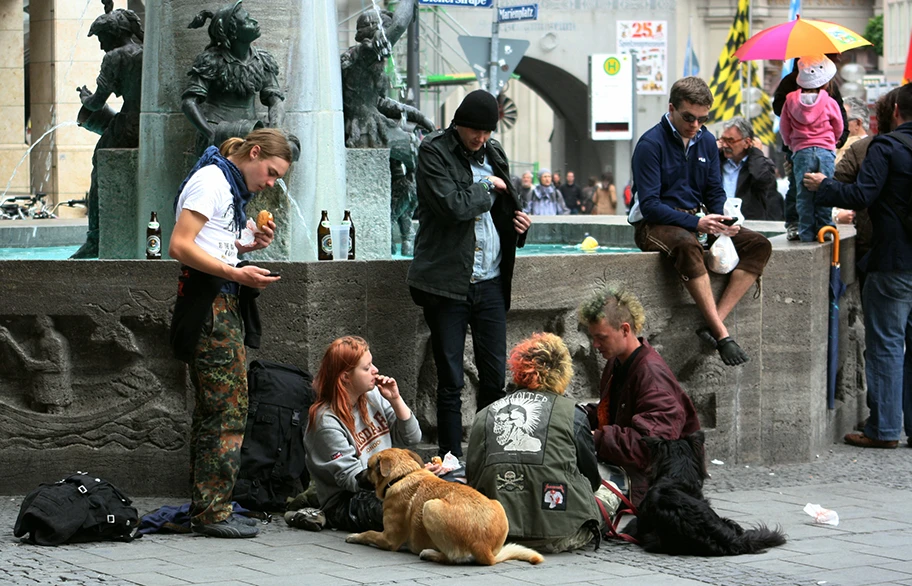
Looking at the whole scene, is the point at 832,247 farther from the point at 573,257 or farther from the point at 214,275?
the point at 214,275

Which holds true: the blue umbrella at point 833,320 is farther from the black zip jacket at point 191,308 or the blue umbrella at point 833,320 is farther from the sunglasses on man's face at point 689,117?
the black zip jacket at point 191,308

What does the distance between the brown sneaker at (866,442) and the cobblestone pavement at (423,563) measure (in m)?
2.09

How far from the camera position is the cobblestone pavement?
21.0ft

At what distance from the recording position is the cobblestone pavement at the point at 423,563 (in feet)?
21.0

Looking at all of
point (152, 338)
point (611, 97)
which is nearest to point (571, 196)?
point (611, 97)

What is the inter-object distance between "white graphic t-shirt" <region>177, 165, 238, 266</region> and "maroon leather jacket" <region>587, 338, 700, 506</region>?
74.5 inches

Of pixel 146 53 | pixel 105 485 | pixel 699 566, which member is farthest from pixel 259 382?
pixel 146 53

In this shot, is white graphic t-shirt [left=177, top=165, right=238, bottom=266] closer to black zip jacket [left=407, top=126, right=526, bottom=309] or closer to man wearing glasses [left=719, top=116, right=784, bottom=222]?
black zip jacket [left=407, top=126, right=526, bottom=309]

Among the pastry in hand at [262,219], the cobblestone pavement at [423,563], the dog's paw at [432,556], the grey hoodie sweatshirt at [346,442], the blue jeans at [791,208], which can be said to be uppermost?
the blue jeans at [791,208]

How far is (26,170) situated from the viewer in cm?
2742

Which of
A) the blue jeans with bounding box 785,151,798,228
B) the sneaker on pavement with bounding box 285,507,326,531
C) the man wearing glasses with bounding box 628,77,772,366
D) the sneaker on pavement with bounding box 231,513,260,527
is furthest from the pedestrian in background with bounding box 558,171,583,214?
the sneaker on pavement with bounding box 231,513,260,527

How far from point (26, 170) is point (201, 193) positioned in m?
21.6

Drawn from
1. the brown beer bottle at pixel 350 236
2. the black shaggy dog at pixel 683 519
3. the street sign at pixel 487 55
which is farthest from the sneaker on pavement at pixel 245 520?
the street sign at pixel 487 55

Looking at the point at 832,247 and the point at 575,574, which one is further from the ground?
the point at 832,247
